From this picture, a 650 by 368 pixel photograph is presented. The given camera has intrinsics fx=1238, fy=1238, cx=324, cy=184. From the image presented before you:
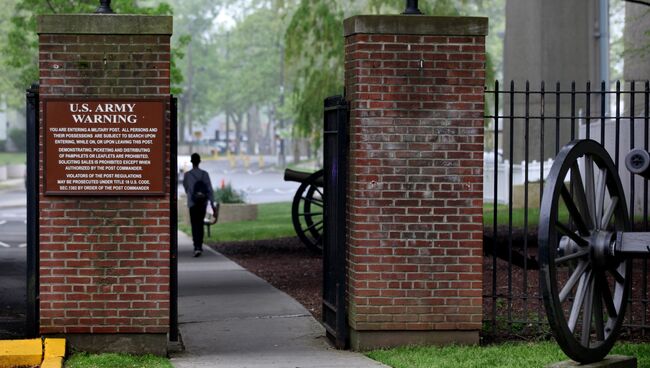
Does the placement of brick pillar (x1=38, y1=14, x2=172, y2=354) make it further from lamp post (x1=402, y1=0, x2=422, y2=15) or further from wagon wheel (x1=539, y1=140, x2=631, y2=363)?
wagon wheel (x1=539, y1=140, x2=631, y2=363)

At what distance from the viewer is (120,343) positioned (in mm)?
10375

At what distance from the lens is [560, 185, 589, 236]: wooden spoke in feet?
26.9

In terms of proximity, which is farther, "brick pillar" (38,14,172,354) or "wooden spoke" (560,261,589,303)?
"brick pillar" (38,14,172,354)

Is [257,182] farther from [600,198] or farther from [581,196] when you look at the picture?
[581,196]

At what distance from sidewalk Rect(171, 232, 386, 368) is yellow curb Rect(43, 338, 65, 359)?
0.91m

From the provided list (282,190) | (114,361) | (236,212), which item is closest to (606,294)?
(114,361)

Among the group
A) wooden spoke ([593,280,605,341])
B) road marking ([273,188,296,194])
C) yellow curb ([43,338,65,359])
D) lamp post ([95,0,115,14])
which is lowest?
road marking ([273,188,296,194])

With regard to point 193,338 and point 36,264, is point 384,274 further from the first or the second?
point 36,264

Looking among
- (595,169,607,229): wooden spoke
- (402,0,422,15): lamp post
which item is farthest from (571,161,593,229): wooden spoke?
(402,0,422,15): lamp post

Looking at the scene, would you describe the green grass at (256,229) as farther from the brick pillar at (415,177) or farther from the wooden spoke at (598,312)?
the wooden spoke at (598,312)

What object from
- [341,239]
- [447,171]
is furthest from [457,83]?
[341,239]

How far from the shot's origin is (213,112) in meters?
122

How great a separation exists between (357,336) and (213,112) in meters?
112

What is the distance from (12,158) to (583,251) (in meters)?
83.0
